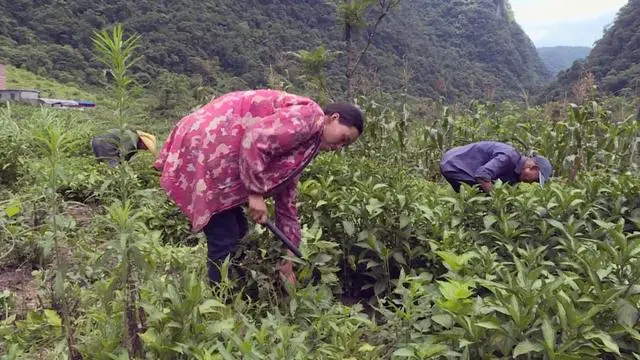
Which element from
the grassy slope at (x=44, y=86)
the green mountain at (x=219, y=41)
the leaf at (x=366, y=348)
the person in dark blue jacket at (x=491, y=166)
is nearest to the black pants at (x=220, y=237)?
the leaf at (x=366, y=348)

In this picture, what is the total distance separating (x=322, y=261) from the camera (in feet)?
9.51

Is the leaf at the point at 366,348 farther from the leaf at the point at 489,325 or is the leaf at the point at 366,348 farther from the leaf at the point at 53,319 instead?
the leaf at the point at 53,319

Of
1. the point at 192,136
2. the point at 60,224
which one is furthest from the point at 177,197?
the point at 60,224

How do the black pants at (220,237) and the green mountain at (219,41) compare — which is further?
the green mountain at (219,41)

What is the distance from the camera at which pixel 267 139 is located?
8.39ft

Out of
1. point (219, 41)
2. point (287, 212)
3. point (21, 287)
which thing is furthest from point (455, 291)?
point (219, 41)

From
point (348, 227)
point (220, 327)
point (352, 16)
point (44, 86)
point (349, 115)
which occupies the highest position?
point (352, 16)

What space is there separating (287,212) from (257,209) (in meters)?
0.37

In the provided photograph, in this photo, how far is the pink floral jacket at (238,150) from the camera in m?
2.58

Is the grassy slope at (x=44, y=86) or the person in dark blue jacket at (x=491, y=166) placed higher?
the person in dark blue jacket at (x=491, y=166)

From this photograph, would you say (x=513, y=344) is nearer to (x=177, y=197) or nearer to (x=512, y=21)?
(x=177, y=197)

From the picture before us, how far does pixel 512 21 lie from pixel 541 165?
9088cm

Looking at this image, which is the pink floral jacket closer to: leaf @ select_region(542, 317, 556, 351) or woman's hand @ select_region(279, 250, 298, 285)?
woman's hand @ select_region(279, 250, 298, 285)

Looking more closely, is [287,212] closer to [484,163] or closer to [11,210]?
[11,210]
